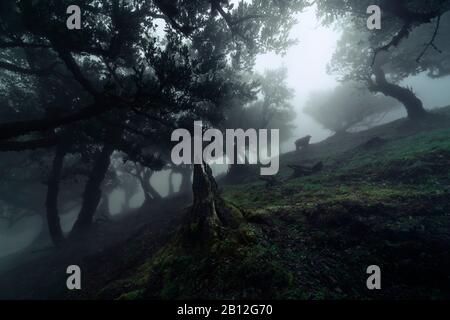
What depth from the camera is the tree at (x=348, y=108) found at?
145ft

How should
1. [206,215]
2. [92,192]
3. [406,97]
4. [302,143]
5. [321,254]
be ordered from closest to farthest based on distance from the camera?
[321,254] < [206,215] < [92,192] < [406,97] < [302,143]

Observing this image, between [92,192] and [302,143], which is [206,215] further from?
[302,143]

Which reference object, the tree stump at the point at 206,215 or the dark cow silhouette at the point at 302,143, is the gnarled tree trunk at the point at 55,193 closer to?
the tree stump at the point at 206,215

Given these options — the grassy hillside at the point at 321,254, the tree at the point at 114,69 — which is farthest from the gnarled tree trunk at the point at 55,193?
the grassy hillside at the point at 321,254

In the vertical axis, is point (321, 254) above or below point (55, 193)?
below

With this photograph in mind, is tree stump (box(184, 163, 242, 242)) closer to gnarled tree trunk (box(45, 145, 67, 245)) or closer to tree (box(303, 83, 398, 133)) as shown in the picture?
gnarled tree trunk (box(45, 145, 67, 245))

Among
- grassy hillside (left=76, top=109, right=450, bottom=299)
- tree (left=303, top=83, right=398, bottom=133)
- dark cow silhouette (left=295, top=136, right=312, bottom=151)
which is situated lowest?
grassy hillside (left=76, top=109, right=450, bottom=299)

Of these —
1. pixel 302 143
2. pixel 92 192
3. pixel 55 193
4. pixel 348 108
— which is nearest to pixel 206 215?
pixel 92 192

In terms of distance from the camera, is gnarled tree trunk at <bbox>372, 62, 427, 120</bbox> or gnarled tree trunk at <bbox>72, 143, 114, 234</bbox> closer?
gnarled tree trunk at <bbox>72, 143, 114, 234</bbox>

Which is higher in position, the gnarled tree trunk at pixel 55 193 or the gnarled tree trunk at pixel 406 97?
the gnarled tree trunk at pixel 406 97

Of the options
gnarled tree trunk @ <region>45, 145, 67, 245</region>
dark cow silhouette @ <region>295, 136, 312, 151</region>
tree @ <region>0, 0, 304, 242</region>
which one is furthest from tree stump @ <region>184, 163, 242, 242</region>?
→ dark cow silhouette @ <region>295, 136, 312, 151</region>

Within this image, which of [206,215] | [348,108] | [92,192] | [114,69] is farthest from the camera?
[348,108]

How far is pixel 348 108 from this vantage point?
1762 inches

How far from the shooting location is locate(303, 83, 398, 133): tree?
4416 centimetres
